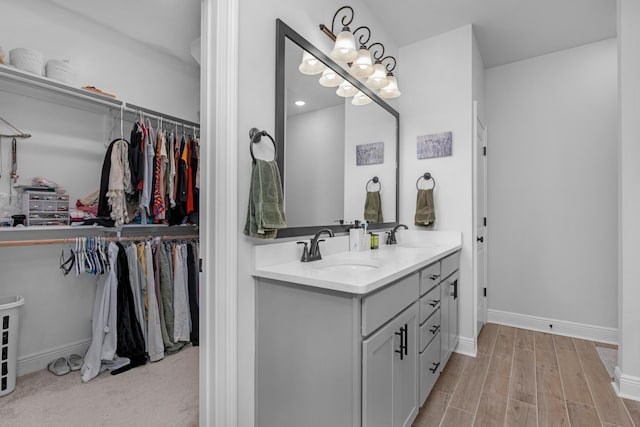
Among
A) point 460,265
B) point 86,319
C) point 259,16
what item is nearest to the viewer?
point 259,16

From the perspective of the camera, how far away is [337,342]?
3.88 feet

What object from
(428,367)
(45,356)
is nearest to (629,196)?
(428,367)

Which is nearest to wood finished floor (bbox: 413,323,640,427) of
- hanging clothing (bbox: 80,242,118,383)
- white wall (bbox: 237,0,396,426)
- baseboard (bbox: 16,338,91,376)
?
white wall (bbox: 237,0,396,426)

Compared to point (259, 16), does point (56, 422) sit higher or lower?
lower

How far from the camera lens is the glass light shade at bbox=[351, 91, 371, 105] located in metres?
2.25

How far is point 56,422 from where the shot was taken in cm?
167

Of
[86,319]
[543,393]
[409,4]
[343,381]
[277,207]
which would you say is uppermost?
[409,4]

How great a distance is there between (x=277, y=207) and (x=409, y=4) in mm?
2057

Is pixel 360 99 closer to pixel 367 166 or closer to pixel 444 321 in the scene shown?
pixel 367 166

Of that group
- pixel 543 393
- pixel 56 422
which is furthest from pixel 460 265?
pixel 56 422

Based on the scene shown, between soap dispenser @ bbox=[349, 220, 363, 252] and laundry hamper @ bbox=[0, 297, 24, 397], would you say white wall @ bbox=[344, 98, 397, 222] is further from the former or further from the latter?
laundry hamper @ bbox=[0, 297, 24, 397]

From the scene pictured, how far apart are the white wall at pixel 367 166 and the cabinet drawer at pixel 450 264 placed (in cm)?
60

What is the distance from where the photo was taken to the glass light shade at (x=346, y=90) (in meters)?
2.09

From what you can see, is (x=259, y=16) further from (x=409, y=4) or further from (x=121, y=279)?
(x=121, y=279)
